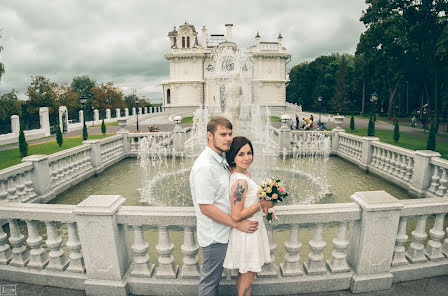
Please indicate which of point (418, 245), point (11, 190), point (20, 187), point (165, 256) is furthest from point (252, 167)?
point (11, 190)

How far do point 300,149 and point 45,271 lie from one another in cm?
1269

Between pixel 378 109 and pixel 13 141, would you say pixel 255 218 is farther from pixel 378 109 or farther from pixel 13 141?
pixel 378 109

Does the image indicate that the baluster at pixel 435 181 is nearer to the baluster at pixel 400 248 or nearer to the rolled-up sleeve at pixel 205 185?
the baluster at pixel 400 248

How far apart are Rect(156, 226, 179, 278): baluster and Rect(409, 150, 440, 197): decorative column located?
306 inches

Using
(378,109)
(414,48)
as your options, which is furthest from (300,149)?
(378,109)

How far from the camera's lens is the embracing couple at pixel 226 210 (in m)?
2.60

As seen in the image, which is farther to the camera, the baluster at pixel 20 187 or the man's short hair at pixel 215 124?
the baluster at pixel 20 187

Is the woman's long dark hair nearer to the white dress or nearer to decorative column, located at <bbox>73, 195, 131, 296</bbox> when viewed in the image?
the white dress

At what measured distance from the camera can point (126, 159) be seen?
1414 centimetres

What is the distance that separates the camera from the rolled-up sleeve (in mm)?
2557

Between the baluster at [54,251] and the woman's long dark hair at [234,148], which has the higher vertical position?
the woman's long dark hair at [234,148]

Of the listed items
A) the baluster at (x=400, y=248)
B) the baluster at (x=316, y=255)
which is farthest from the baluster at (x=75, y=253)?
the baluster at (x=400, y=248)

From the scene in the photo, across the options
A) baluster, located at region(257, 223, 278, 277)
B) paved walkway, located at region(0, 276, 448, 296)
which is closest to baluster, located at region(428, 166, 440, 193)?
paved walkway, located at region(0, 276, 448, 296)

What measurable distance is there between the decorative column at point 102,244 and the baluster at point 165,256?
49cm
